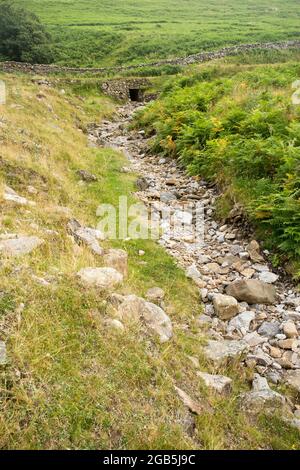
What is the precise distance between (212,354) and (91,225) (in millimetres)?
4382

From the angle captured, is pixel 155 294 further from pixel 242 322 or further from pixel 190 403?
pixel 190 403

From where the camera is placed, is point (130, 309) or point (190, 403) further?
point (130, 309)

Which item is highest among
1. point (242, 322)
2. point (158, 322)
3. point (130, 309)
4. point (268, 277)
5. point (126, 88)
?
point (126, 88)

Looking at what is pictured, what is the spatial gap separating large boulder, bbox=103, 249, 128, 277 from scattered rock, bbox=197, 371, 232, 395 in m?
2.45

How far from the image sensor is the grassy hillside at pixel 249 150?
8.55 metres

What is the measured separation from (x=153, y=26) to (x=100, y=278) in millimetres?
66493

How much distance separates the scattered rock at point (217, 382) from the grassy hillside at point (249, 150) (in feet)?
10.7

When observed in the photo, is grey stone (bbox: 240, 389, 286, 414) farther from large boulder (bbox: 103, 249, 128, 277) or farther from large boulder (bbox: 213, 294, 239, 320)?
large boulder (bbox: 103, 249, 128, 277)

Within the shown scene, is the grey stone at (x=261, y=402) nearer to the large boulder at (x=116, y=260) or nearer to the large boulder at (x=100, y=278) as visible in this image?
the large boulder at (x=100, y=278)

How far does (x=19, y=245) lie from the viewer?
6.06 metres

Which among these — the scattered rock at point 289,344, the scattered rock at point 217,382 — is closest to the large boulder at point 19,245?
the scattered rock at point 217,382

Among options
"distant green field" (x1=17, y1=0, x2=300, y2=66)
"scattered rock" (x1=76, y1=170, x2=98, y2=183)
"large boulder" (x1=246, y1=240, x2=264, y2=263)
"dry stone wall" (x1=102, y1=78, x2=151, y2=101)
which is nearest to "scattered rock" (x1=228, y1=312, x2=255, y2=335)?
"large boulder" (x1=246, y1=240, x2=264, y2=263)

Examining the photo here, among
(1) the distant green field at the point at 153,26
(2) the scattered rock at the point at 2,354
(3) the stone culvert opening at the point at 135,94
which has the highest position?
(1) the distant green field at the point at 153,26

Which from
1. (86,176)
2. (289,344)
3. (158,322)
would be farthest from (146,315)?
(86,176)
